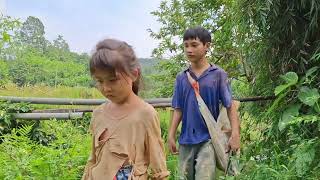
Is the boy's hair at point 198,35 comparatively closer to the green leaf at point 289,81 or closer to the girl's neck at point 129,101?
the green leaf at point 289,81

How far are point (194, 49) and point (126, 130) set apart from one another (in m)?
1.74

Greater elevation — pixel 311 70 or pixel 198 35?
pixel 198 35

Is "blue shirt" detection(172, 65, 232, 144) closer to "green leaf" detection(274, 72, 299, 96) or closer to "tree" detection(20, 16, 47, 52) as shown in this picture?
"green leaf" detection(274, 72, 299, 96)

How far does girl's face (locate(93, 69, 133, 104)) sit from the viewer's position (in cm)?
214

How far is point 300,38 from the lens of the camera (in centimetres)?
390

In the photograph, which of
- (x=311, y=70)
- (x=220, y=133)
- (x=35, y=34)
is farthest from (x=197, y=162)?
(x=35, y=34)

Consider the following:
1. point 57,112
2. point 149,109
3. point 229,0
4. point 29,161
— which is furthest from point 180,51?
point 149,109

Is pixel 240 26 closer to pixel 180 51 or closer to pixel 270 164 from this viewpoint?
pixel 270 164

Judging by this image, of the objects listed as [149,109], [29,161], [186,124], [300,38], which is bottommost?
[29,161]

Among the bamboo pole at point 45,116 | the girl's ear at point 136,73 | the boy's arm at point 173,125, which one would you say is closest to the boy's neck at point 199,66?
the boy's arm at point 173,125

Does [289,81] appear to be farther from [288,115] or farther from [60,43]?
[60,43]

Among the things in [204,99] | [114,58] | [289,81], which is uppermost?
[114,58]

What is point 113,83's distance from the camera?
2158mm

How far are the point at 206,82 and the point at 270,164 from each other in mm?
724
